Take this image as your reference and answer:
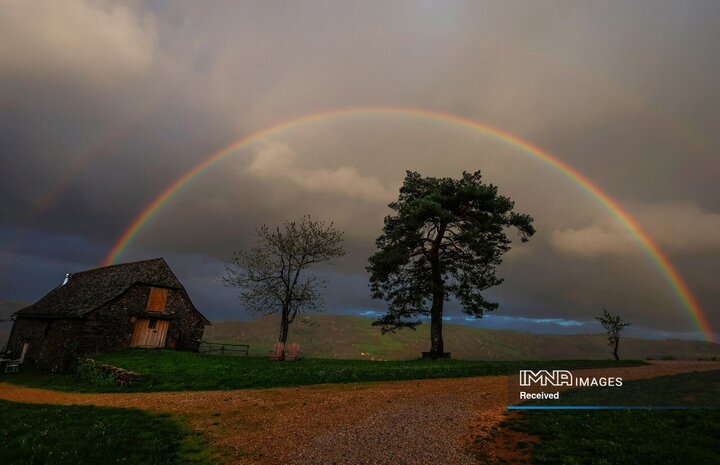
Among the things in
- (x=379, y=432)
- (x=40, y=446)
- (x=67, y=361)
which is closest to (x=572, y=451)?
(x=379, y=432)

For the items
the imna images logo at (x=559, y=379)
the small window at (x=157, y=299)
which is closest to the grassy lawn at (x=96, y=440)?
the imna images logo at (x=559, y=379)

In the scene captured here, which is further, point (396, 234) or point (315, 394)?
point (396, 234)

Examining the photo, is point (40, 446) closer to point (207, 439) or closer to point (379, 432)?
point (207, 439)

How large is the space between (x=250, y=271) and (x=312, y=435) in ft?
106

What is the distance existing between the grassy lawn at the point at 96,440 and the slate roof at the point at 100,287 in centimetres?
2699

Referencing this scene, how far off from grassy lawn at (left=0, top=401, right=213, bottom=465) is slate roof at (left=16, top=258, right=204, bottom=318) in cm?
2699

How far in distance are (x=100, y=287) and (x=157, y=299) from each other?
23.1 feet

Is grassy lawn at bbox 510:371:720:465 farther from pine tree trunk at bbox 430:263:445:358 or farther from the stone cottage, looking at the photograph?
the stone cottage

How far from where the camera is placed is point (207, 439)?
1176cm

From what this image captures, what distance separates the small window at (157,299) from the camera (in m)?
41.8

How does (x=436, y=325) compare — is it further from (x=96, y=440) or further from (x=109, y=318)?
(x=109, y=318)

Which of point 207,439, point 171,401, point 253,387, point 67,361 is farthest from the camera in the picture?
point 67,361

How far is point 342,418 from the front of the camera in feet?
44.3

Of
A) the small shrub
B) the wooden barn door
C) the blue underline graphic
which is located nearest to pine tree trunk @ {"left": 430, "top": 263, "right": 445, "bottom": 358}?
the blue underline graphic
